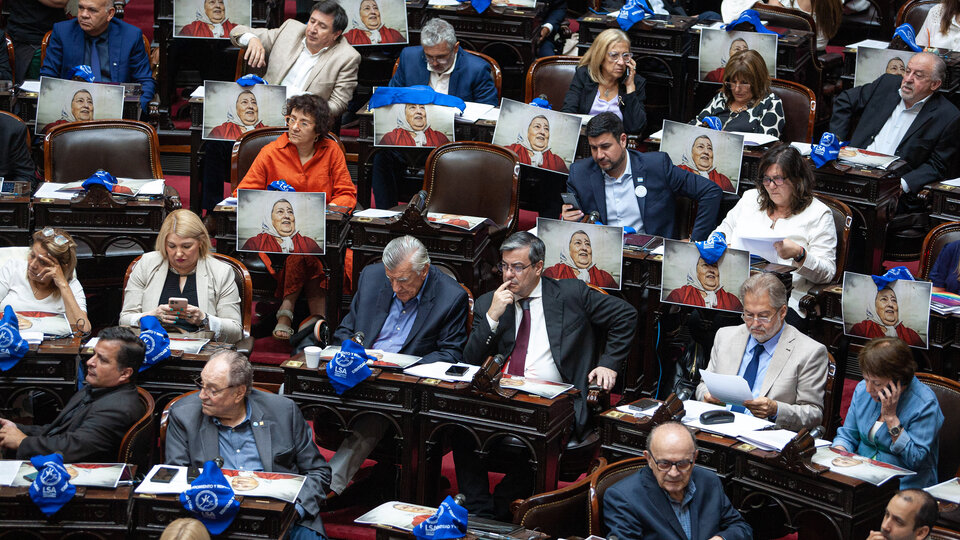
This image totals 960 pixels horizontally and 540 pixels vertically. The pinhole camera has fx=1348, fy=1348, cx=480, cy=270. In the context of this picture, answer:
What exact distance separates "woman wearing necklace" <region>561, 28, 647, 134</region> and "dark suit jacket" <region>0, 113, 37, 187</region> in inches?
112

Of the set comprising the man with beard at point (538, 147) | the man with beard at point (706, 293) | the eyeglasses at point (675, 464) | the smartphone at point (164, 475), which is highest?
the man with beard at point (538, 147)

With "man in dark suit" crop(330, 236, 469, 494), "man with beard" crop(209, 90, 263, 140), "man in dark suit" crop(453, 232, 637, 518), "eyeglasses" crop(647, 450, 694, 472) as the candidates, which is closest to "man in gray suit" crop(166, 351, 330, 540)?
"man in dark suit" crop(330, 236, 469, 494)

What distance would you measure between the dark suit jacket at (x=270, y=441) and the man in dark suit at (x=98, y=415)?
213 mm

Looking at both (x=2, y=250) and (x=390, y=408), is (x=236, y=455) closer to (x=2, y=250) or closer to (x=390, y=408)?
(x=390, y=408)

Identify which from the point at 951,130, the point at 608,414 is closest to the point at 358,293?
the point at 608,414

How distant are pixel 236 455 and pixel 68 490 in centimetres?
64

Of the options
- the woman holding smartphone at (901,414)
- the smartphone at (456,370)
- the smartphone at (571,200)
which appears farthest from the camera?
the smartphone at (571,200)

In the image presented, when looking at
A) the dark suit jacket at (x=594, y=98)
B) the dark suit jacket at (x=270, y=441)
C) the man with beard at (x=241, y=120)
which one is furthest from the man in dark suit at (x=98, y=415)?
the dark suit jacket at (x=594, y=98)

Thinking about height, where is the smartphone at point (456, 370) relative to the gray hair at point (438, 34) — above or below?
below

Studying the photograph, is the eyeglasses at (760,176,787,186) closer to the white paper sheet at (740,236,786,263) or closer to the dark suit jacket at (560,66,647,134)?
the white paper sheet at (740,236,786,263)

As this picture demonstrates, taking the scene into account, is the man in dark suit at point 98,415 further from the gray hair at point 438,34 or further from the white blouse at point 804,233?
the gray hair at point 438,34

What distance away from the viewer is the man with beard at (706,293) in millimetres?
5602

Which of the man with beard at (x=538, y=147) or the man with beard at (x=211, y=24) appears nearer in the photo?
the man with beard at (x=538, y=147)

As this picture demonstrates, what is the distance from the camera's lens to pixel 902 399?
484 centimetres
